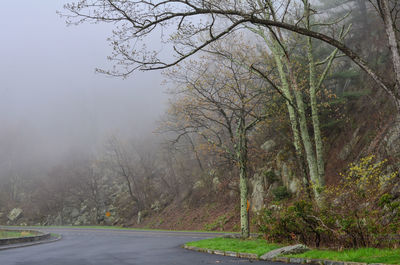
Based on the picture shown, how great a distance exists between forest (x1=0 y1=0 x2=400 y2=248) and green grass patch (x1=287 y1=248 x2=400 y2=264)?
2.45 feet

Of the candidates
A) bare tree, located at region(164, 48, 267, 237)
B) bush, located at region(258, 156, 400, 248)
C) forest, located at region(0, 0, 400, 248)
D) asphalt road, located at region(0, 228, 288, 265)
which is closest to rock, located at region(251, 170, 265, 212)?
forest, located at region(0, 0, 400, 248)

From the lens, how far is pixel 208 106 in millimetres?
18672

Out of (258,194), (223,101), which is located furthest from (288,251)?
(258,194)

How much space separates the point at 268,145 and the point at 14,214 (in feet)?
196

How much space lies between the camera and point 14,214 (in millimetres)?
67875

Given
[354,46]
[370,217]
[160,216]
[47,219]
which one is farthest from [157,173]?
[370,217]

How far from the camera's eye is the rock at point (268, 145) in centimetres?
2877

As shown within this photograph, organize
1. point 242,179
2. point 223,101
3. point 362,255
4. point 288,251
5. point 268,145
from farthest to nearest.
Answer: point 268,145 → point 223,101 → point 242,179 → point 288,251 → point 362,255

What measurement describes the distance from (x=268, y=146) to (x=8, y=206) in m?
67.1

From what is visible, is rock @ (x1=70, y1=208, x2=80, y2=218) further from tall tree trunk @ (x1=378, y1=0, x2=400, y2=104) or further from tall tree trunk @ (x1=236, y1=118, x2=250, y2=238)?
tall tree trunk @ (x1=378, y1=0, x2=400, y2=104)

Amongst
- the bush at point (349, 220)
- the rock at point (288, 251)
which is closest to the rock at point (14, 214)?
the bush at point (349, 220)

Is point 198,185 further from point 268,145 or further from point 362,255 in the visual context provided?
point 362,255

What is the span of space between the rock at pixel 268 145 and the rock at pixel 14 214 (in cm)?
5754

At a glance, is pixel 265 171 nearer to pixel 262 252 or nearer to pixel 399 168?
pixel 399 168
